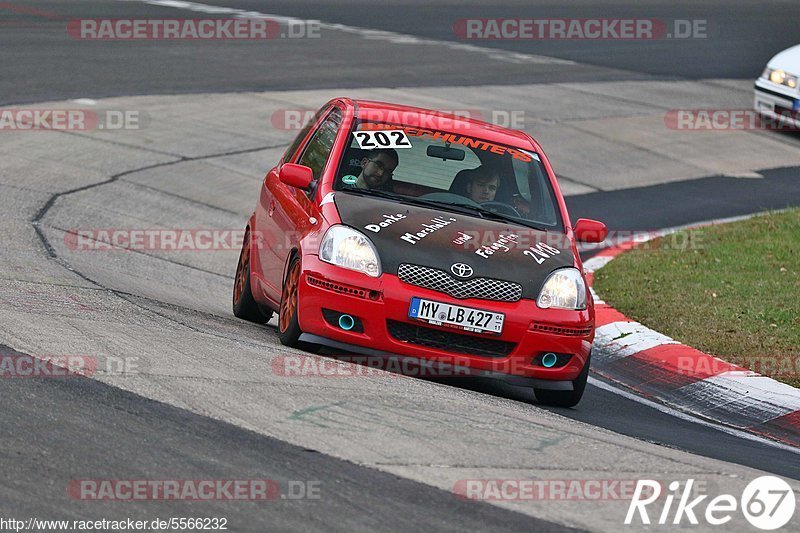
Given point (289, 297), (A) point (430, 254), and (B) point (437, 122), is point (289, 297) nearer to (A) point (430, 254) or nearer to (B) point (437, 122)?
(A) point (430, 254)

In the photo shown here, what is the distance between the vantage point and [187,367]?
693cm

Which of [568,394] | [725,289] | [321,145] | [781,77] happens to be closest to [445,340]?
[568,394]

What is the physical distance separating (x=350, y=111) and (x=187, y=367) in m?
2.84

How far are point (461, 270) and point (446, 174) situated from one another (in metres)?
1.32

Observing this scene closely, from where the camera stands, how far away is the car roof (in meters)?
9.12

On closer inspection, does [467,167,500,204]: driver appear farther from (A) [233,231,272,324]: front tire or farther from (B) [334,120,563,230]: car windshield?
(A) [233,231,272,324]: front tire

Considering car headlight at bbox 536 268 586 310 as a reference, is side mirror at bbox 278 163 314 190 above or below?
above

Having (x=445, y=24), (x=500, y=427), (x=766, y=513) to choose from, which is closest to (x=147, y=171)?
(x=500, y=427)

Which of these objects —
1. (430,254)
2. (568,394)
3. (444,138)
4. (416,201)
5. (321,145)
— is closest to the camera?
(430,254)

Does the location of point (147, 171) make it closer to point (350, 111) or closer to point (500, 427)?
point (350, 111)

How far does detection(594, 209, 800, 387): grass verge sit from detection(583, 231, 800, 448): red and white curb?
0.22 m

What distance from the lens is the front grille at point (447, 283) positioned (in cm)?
768

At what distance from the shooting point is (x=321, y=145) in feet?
30.0

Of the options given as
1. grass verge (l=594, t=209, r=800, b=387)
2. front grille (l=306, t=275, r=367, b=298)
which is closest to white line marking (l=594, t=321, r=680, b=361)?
grass verge (l=594, t=209, r=800, b=387)
